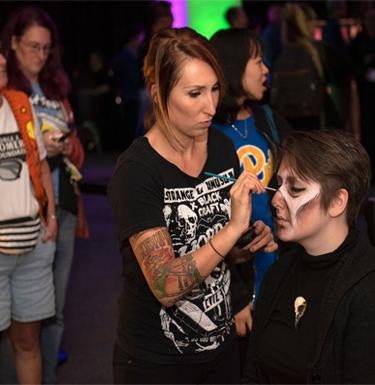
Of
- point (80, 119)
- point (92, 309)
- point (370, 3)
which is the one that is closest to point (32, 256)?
point (92, 309)

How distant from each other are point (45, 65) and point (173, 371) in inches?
74.3

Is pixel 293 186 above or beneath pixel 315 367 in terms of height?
above

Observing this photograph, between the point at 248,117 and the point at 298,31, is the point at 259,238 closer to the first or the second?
the point at 248,117

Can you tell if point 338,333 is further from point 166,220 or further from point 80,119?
point 80,119

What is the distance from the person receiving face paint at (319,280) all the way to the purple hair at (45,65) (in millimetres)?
1737

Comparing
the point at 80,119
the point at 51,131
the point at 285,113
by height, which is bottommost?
the point at 80,119

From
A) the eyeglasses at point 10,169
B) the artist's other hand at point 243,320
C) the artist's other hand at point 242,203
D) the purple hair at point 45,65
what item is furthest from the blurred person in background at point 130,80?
the artist's other hand at point 242,203

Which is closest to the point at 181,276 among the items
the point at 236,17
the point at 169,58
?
the point at 169,58

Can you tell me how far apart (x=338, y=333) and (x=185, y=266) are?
16.7 inches

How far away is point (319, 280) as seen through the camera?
6.85ft

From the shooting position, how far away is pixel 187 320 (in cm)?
230

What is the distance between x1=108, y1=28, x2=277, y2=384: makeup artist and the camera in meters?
2.13

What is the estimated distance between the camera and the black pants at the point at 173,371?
2.30 meters

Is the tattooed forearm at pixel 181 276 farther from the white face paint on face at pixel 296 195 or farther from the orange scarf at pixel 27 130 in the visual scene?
the orange scarf at pixel 27 130
